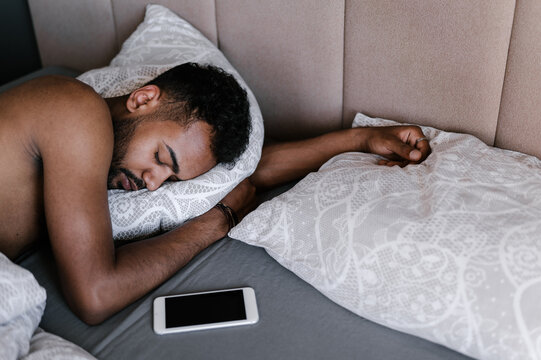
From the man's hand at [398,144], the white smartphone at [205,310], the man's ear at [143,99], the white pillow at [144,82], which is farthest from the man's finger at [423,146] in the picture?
the man's ear at [143,99]

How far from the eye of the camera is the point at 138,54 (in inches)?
59.2

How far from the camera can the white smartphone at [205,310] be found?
94 centimetres

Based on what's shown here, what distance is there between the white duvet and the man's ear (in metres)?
0.43

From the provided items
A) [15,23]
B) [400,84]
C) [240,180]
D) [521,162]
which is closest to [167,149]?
[240,180]

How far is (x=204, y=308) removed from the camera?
0.97 meters

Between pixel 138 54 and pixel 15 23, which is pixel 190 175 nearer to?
pixel 138 54

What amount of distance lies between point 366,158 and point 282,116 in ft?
1.42

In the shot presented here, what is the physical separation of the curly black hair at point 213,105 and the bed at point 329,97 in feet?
0.68

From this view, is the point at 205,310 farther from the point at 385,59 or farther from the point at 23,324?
the point at 385,59

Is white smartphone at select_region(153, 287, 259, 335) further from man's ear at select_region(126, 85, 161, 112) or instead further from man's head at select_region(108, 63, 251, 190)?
man's ear at select_region(126, 85, 161, 112)

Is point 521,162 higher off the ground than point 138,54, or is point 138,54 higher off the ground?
point 138,54

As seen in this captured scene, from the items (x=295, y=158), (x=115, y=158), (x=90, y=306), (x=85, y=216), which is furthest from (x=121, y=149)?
(x=295, y=158)

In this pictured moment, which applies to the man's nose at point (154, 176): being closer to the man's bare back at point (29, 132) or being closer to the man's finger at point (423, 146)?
the man's bare back at point (29, 132)

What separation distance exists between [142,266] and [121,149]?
0.27m
